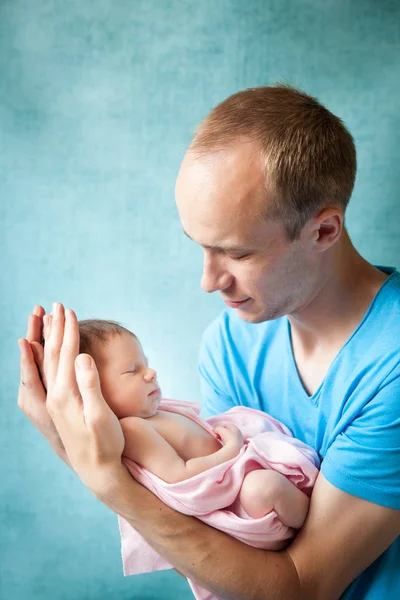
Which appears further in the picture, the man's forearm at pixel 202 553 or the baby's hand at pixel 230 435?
the baby's hand at pixel 230 435

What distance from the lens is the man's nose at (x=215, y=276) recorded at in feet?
5.24

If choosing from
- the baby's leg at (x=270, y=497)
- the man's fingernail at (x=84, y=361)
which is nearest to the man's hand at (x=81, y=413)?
the man's fingernail at (x=84, y=361)

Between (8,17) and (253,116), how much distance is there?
91cm

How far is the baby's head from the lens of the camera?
1.65 m

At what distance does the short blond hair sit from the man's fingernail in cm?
47

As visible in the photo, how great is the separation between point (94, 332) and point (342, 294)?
0.57 meters

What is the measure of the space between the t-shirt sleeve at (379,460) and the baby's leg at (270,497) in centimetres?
11

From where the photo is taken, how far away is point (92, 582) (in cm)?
246

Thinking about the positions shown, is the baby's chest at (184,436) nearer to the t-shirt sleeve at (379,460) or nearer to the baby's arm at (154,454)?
the baby's arm at (154,454)

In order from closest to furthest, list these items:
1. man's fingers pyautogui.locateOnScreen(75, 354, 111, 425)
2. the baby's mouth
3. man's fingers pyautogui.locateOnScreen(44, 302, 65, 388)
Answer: man's fingers pyautogui.locateOnScreen(75, 354, 111, 425)
man's fingers pyautogui.locateOnScreen(44, 302, 65, 388)
the baby's mouth

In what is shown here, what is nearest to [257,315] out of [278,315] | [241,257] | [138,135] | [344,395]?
[278,315]

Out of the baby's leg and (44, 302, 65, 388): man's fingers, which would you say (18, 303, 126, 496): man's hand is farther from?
the baby's leg

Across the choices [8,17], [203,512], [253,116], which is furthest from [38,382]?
[8,17]

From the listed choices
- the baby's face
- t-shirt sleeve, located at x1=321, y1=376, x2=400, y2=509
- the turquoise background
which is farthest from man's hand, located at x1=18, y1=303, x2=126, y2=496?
the turquoise background
